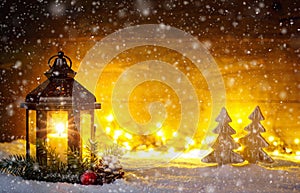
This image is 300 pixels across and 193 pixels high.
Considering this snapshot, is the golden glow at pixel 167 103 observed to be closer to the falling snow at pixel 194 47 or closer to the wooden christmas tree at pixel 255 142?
the falling snow at pixel 194 47

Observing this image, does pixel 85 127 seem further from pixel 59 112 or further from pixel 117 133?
pixel 117 133

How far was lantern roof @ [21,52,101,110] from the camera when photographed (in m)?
1.74

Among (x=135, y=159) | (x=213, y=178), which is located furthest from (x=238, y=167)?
(x=135, y=159)

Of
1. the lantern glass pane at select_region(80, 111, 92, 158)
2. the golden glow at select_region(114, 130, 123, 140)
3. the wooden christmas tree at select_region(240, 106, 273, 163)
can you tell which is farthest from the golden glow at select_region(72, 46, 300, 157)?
the lantern glass pane at select_region(80, 111, 92, 158)

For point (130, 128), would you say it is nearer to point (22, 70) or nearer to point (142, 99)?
point (142, 99)

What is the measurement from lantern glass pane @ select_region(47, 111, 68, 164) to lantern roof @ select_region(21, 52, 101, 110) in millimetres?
71

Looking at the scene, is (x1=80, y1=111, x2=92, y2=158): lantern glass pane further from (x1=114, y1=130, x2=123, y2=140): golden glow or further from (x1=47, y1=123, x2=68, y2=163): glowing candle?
(x1=114, y1=130, x2=123, y2=140): golden glow

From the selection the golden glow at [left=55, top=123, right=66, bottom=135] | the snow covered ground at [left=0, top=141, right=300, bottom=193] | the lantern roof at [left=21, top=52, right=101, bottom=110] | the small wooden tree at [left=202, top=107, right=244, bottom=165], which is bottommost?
the snow covered ground at [left=0, top=141, right=300, bottom=193]

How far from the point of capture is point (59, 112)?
1.81m

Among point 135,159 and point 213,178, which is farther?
point 135,159

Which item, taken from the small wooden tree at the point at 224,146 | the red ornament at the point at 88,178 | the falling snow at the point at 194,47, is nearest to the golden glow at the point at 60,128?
Answer: the red ornament at the point at 88,178

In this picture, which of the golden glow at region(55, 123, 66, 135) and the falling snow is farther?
the falling snow

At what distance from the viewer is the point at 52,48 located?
257 cm

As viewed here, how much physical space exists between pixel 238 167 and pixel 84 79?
1074 mm
